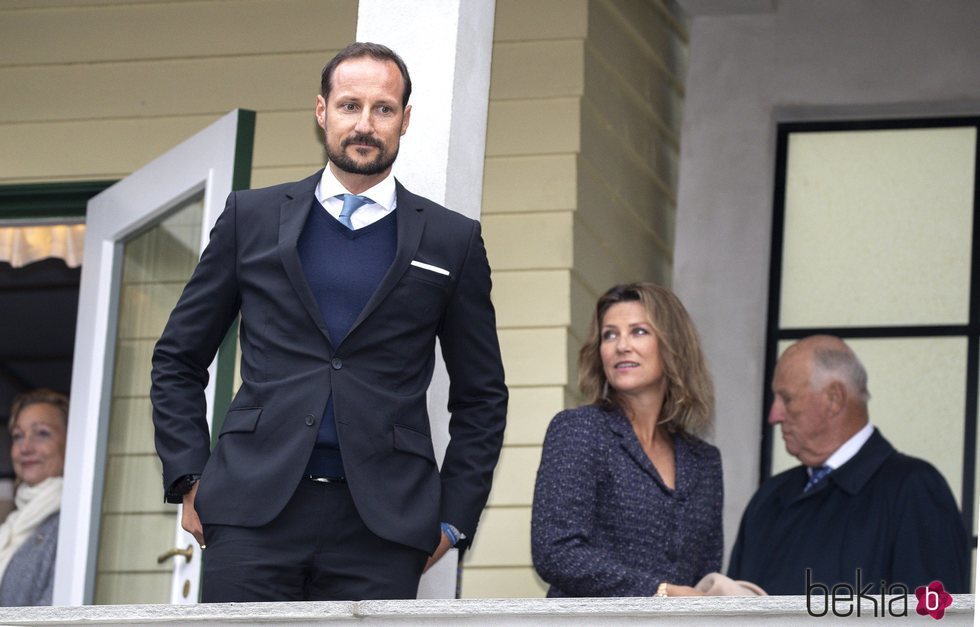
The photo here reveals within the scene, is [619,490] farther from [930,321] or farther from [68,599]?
[930,321]

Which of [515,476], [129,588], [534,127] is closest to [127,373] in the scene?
[129,588]

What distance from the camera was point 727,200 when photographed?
21.8ft

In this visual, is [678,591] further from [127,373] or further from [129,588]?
[127,373]

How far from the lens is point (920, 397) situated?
6.49 m

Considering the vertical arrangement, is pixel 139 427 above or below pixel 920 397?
below

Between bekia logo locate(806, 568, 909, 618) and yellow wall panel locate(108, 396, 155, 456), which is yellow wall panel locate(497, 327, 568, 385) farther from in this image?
bekia logo locate(806, 568, 909, 618)

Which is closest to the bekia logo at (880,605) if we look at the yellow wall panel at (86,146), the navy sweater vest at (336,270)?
the navy sweater vest at (336,270)

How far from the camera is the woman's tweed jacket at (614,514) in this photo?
4039 millimetres

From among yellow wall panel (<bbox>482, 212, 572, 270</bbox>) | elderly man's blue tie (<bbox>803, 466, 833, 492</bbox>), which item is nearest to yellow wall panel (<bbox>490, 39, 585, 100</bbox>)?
yellow wall panel (<bbox>482, 212, 572, 270</bbox>)

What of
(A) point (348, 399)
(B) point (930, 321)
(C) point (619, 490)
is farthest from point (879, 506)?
(A) point (348, 399)

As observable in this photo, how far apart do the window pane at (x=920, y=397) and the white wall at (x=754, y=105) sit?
377mm

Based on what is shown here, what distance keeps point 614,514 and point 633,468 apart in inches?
5.1

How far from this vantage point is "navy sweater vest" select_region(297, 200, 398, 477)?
Answer: 3.33 meters

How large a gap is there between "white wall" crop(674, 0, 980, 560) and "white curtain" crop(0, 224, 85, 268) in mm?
2248
